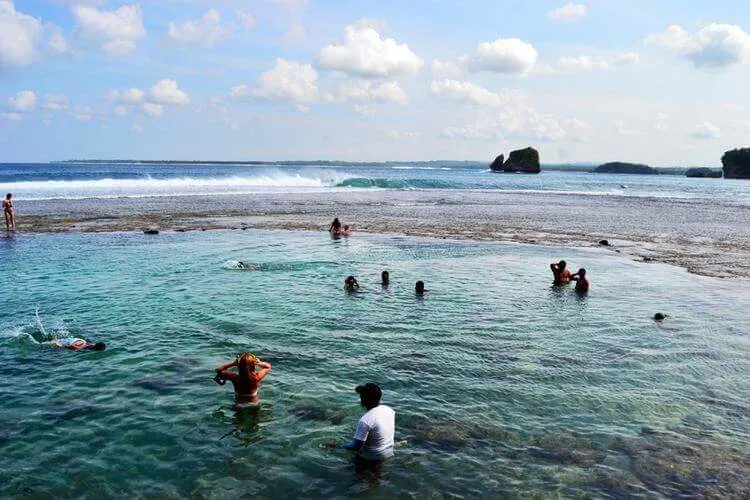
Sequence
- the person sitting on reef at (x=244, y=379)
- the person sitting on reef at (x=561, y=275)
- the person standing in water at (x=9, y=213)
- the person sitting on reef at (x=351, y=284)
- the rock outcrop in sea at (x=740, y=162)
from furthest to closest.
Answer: the rock outcrop in sea at (x=740, y=162), the person standing in water at (x=9, y=213), the person sitting on reef at (x=561, y=275), the person sitting on reef at (x=351, y=284), the person sitting on reef at (x=244, y=379)

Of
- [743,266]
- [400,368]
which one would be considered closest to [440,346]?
[400,368]

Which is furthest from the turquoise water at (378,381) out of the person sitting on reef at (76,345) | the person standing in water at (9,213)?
the person standing in water at (9,213)

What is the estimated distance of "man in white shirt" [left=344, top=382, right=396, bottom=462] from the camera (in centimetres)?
956

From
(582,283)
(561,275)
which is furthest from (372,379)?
(561,275)

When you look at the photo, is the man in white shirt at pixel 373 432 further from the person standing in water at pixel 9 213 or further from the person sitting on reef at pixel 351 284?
the person standing in water at pixel 9 213

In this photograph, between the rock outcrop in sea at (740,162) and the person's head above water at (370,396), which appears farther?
the rock outcrop in sea at (740,162)

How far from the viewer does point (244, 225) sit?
4278 cm

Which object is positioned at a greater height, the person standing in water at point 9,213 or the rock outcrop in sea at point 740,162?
the rock outcrop in sea at point 740,162

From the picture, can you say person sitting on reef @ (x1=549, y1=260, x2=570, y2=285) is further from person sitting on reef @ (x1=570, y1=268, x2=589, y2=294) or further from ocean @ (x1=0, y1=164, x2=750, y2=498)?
person sitting on reef @ (x1=570, y1=268, x2=589, y2=294)

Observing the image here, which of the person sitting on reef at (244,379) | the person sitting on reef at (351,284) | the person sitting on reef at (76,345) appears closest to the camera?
Result: the person sitting on reef at (244,379)

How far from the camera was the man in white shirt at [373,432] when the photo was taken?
376 inches

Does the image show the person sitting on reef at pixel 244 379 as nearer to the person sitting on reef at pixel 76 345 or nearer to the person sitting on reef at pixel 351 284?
the person sitting on reef at pixel 76 345

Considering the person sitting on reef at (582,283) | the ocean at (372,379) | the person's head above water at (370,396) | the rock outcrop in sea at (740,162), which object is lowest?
the ocean at (372,379)

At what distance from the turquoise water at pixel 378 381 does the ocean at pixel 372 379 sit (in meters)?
0.06
